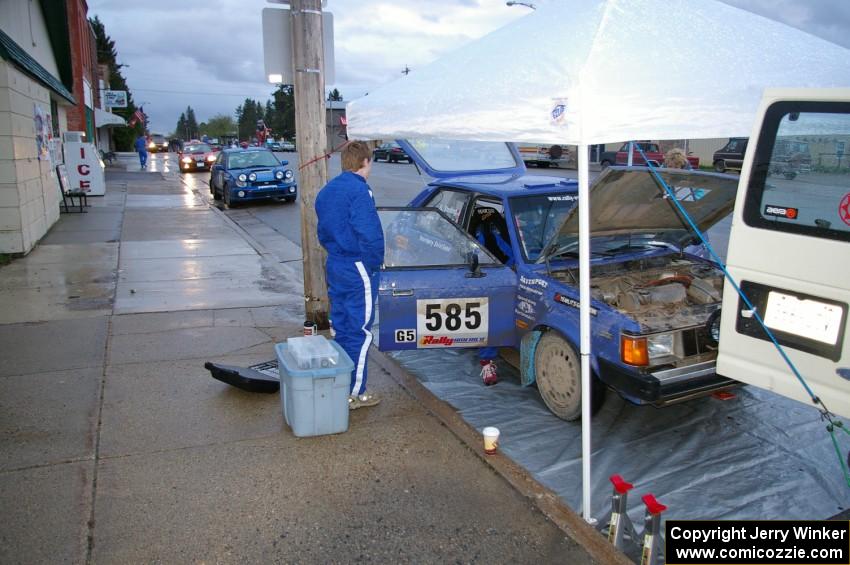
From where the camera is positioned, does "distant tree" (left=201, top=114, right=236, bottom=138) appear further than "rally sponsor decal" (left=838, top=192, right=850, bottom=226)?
Yes

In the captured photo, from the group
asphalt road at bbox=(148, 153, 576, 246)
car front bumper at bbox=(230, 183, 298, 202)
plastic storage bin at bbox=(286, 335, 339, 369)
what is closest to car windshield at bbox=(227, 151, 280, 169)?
car front bumper at bbox=(230, 183, 298, 202)

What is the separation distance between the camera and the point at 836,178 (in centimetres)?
321

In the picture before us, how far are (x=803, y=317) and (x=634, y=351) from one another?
3.24ft

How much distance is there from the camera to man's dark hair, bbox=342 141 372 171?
4453mm

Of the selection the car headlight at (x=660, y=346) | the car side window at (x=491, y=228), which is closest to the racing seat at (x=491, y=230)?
the car side window at (x=491, y=228)

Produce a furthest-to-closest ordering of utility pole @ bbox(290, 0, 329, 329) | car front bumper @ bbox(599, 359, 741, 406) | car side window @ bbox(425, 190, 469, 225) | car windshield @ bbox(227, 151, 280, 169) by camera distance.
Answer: car windshield @ bbox(227, 151, 280, 169)
utility pole @ bbox(290, 0, 329, 329)
car side window @ bbox(425, 190, 469, 225)
car front bumper @ bbox(599, 359, 741, 406)

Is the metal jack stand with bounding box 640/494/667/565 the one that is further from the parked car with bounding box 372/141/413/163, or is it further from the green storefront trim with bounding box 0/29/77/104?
the parked car with bounding box 372/141/413/163

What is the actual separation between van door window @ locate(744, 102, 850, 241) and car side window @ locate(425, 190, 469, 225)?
267 centimetres

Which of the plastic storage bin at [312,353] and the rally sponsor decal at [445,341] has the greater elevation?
the plastic storage bin at [312,353]

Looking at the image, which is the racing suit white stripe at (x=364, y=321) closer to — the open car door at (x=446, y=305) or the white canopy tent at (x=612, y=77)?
the open car door at (x=446, y=305)

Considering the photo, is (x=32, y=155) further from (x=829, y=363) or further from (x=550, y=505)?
(x=829, y=363)

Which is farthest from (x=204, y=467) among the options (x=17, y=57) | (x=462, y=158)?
(x=17, y=57)

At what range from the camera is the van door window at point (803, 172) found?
313 centimetres

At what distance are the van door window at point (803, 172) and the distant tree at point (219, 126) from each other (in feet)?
579
